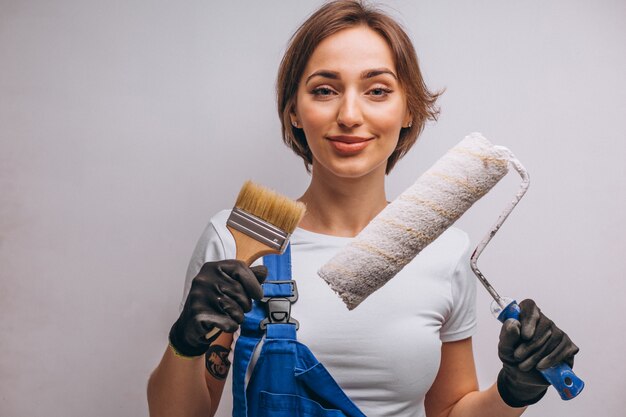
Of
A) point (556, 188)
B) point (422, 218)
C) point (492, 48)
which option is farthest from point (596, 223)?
point (422, 218)

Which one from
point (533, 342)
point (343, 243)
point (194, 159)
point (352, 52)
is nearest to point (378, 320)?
point (343, 243)

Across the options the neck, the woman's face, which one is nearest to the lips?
the woman's face

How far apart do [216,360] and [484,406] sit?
516mm

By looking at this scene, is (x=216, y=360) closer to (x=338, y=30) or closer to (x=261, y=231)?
(x=261, y=231)

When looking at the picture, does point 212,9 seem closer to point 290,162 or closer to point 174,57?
point 174,57

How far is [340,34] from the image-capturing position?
1212 mm

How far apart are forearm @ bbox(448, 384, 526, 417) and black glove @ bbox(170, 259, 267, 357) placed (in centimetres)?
52

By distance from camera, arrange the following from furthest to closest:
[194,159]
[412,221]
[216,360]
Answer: [194,159], [216,360], [412,221]

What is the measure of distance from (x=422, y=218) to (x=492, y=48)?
2.57 feet

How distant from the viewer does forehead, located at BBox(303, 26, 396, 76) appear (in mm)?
1184

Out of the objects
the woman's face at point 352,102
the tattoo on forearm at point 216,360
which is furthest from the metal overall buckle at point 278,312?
the woman's face at point 352,102

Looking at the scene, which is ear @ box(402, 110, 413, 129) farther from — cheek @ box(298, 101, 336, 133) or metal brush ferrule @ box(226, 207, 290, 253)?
metal brush ferrule @ box(226, 207, 290, 253)

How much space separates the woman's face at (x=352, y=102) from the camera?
117 cm

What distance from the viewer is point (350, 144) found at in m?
1.17
